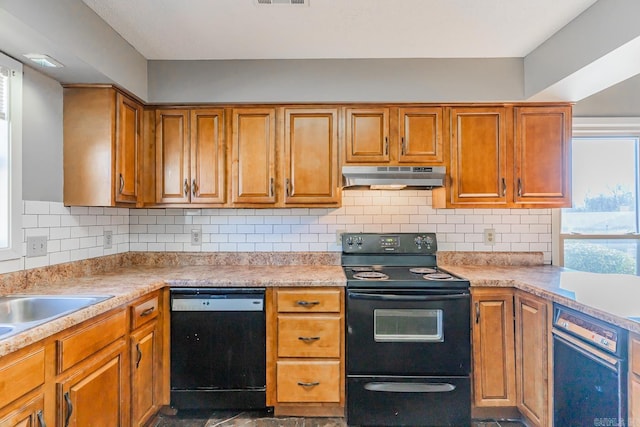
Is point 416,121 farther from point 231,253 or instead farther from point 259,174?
point 231,253

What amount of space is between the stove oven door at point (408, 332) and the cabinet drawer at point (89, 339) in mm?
1268

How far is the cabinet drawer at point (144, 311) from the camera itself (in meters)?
2.02

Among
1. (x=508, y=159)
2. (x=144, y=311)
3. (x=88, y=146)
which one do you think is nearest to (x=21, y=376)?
(x=144, y=311)

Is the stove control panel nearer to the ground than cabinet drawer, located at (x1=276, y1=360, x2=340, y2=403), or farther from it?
farther from it

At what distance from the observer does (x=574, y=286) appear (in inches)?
81.6

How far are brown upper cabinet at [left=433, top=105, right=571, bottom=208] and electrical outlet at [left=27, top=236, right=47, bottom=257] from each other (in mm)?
2529

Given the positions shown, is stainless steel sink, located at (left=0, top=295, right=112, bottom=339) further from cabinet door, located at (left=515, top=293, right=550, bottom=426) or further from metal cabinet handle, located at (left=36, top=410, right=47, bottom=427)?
cabinet door, located at (left=515, top=293, right=550, bottom=426)

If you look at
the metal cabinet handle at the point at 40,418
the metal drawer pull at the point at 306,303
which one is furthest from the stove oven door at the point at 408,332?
the metal cabinet handle at the point at 40,418

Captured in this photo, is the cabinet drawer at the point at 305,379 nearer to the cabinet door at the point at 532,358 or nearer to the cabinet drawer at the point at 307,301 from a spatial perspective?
the cabinet drawer at the point at 307,301

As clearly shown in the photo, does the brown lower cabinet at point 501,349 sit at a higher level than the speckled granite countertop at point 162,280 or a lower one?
lower

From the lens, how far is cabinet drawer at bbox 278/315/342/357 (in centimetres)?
235

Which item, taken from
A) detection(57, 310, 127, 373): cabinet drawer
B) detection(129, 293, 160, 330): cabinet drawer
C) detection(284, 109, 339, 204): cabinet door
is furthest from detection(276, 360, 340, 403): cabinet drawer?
detection(284, 109, 339, 204): cabinet door

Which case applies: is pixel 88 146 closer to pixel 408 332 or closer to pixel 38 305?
pixel 38 305

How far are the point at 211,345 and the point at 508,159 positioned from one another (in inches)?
93.0
